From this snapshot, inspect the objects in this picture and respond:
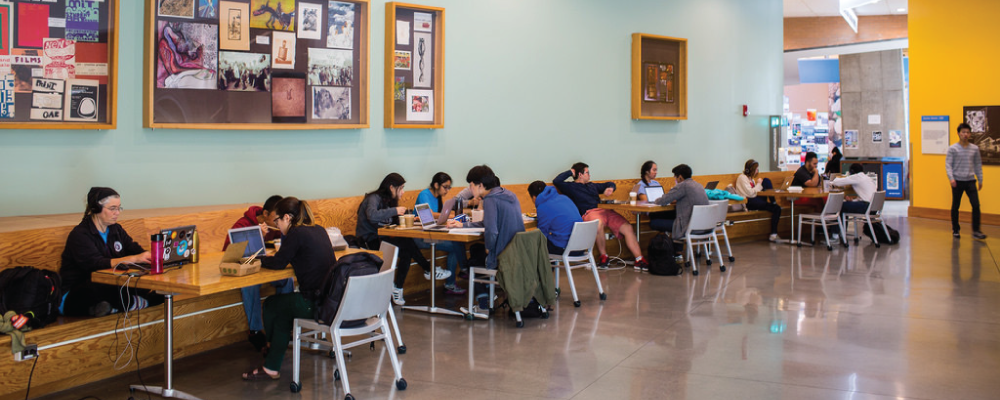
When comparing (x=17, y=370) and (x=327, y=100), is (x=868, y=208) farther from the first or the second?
(x=17, y=370)

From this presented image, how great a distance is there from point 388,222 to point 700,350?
284cm

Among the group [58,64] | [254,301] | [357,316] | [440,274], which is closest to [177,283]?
[357,316]

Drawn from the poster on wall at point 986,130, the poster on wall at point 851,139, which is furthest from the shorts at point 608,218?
the poster on wall at point 851,139

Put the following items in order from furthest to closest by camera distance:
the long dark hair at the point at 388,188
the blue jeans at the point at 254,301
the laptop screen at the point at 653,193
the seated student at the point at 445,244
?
the laptop screen at the point at 653,193 → the seated student at the point at 445,244 → the long dark hair at the point at 388,188 → the blue jeans at the point at 254,301

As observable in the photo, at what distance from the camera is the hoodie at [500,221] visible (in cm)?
598

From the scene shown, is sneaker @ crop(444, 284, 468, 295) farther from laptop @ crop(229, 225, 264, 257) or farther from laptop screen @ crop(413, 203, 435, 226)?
laptop @ crop(229, 225, 264, 257)

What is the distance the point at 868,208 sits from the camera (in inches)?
393

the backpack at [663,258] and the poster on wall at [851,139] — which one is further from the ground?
the poster on wall at [851,139]

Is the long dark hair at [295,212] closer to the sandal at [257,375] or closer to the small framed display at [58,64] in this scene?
the sandal at [257,375]

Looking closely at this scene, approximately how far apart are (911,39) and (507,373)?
11692 mm

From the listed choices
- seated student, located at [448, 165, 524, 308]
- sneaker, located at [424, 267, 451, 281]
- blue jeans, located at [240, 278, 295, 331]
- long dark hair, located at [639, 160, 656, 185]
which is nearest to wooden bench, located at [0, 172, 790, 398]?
blue jeans, located at [240, 278, 295, 331]

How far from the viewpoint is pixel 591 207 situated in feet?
29.0

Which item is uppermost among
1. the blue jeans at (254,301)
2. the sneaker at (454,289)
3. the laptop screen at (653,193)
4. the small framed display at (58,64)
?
the small framed display at (58,64)

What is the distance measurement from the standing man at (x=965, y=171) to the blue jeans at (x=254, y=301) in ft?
30.6
